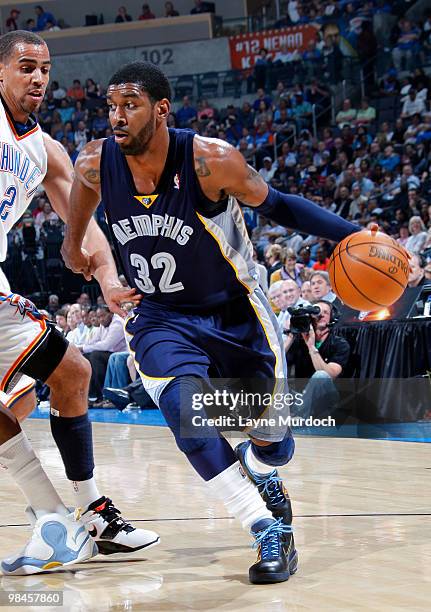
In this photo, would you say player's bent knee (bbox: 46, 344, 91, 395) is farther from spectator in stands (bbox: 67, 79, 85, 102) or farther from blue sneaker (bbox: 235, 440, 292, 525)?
spectator in stands (bbox: 67, 79, 85, 102)

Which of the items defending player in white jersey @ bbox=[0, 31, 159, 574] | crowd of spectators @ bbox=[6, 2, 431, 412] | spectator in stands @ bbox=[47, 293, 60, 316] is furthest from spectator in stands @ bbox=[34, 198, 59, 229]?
defending player in white jersey @ bbox=[0, 31, 159, 574]

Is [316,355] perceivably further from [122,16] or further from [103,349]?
[122,16]

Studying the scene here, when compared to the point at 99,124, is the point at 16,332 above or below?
above

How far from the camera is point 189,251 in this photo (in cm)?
337

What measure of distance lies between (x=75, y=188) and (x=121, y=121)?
1.32 ft

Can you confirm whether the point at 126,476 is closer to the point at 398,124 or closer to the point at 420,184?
the point at 420,184

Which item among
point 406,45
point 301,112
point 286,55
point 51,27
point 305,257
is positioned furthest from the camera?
point 51,27

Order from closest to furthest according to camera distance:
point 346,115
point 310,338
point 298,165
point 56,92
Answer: point 310,338 < point 298,165 < point 346,115 < point 56,92

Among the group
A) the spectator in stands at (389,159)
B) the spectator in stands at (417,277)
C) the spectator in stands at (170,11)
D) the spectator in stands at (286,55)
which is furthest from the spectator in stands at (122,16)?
the spectator in stands at (417,277)

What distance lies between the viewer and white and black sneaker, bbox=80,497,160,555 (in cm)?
357

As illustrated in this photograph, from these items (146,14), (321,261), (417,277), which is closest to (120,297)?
(417,277)

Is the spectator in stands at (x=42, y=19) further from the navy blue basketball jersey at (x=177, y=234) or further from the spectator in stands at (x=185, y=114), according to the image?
the navy blue basketball jersey at (x=177, y=234)

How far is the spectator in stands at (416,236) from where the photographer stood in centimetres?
1019

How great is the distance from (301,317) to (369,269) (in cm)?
397
